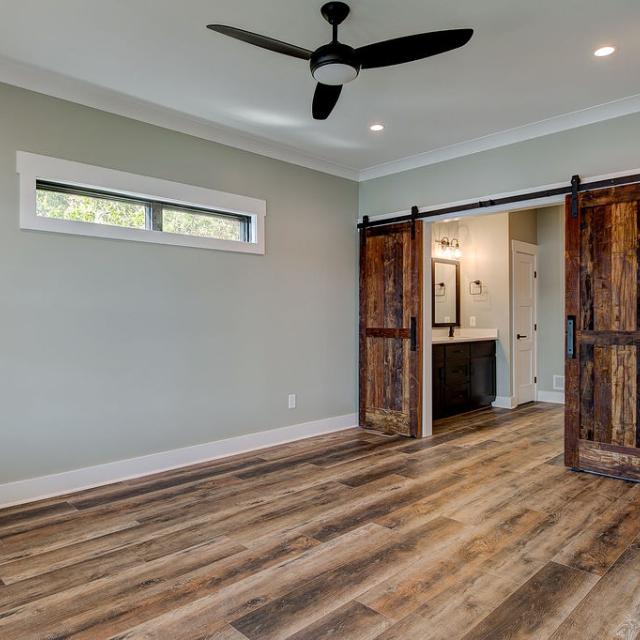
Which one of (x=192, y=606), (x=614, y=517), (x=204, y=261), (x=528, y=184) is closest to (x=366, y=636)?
(x=192, y=606)

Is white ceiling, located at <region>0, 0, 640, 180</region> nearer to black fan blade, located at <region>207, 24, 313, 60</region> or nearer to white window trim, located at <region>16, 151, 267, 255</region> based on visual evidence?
black fan blade, located at <region>207, 24, 313, 60</region>

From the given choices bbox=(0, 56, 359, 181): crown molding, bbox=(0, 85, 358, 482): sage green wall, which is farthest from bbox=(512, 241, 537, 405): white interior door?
bbox=(0, 56, 359, 181): crown molding

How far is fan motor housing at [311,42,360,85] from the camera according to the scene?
240cm

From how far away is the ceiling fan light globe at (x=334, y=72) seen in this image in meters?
2.42

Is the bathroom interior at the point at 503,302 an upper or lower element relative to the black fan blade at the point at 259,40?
lower

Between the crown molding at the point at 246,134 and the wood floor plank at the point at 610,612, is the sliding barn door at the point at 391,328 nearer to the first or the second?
the crown molding at the point at 246,134

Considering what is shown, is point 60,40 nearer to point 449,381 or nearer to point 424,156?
point 424,156

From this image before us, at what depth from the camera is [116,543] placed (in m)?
2.65


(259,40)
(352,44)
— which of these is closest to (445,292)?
(352,44)

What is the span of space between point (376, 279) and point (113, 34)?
10.4ft

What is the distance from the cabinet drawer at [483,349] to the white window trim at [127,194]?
3122 millimetres

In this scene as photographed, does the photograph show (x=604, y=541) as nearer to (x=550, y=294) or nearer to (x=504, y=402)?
(x=504, y=402)

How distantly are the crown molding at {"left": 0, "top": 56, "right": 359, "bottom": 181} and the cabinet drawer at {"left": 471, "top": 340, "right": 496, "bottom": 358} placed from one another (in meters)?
2.96

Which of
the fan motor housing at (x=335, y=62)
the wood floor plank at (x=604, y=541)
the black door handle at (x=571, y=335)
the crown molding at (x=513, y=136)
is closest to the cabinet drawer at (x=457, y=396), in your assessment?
the black door handle at (x=571, y=335)
